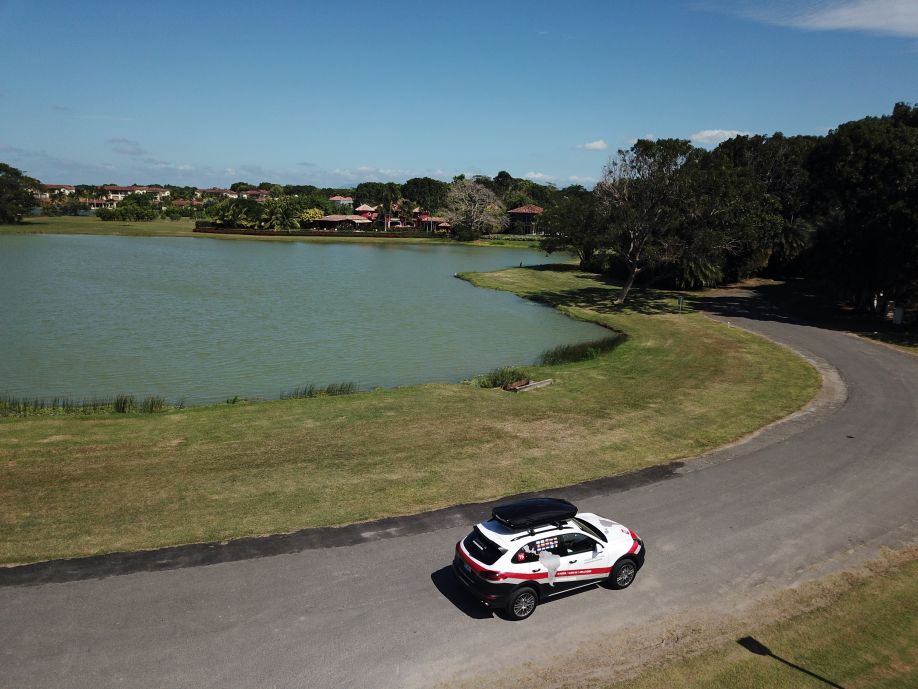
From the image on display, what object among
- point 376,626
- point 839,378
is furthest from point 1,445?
point 839,378

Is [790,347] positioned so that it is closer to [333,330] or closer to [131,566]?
[333,330]

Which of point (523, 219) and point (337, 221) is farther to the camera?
point (523, 219)

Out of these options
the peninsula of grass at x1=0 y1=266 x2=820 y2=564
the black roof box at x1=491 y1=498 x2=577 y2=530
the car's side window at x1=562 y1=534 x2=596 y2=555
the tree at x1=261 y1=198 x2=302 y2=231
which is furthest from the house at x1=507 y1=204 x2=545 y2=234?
the car's side window at x1=562 y1=534 x2=596 y2=555

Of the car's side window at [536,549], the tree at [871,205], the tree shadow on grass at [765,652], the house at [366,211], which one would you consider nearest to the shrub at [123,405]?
the car's side window at [536,549]

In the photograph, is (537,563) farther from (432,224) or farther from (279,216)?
(432,224)

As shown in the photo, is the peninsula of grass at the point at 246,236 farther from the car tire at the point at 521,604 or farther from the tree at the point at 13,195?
the car tire at the point at 521,604

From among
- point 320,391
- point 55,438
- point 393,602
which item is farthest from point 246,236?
point 393,602
